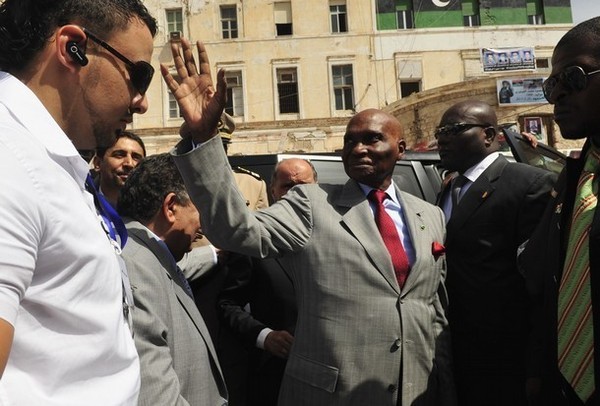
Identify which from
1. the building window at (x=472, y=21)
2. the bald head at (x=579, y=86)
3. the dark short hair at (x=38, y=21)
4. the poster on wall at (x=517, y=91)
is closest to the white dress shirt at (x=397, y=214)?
the bald head at (x=579, y=86)

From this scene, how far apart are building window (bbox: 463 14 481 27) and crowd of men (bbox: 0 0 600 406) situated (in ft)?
97.9

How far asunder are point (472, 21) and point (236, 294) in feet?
103

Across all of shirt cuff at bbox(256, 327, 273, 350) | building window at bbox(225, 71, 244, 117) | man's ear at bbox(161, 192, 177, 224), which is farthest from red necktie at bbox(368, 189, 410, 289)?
building window at bbox(225, 71, 244, 117)

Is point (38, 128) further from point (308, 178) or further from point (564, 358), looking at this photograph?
point (308, 178)

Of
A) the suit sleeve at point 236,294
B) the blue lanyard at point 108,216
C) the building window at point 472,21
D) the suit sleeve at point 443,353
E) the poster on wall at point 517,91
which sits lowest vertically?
the suit sleeve at point 443,353

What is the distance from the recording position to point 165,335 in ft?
7.23

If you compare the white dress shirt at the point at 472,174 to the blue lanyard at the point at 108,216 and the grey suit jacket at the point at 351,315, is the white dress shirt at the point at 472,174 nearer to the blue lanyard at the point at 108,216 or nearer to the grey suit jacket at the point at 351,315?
the grey suit jacket at the point at 351,315

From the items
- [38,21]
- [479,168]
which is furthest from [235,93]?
[38,21]

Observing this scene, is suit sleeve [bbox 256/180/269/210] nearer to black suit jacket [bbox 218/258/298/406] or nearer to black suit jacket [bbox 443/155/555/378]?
black suit jacket [bbox 218/258/298/406]

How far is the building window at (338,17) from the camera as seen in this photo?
99.1 ft

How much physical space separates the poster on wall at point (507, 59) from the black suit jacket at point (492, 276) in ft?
93.5

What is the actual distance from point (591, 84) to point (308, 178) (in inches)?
77.3

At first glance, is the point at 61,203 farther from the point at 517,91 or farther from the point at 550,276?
the point at 517,91

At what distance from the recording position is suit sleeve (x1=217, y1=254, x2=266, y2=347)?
11.2 feet
